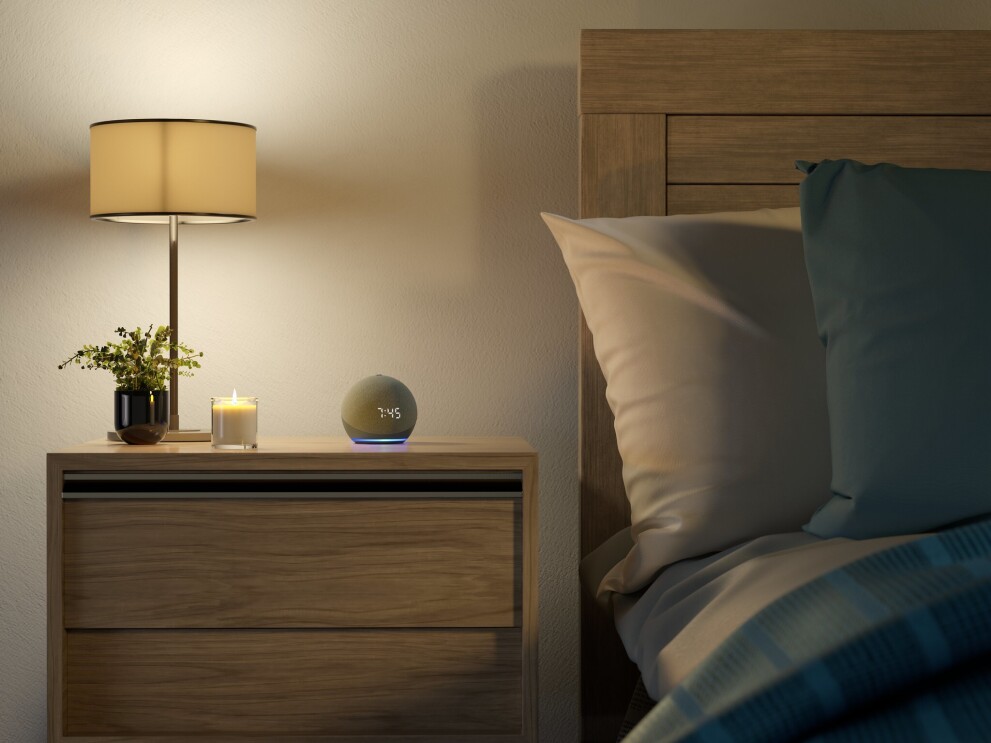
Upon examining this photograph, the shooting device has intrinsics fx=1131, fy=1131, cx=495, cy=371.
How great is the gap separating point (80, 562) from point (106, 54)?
3.35 ft

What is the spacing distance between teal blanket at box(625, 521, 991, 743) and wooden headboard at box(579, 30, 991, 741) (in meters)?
1.25

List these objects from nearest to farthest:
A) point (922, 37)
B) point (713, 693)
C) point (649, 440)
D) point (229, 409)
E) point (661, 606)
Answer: point (713, 693)
point (661, 606)
point (649, 440)
point (229, 409)
point (922, 37)

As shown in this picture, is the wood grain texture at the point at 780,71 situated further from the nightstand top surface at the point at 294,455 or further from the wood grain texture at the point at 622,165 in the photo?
the nightstand top surface at the point at 294,455

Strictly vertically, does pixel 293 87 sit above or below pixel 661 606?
above

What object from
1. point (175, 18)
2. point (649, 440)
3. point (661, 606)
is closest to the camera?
point (661, 606)

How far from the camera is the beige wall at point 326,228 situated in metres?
2.15

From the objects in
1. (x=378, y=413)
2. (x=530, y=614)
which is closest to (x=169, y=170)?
(x=378, y=413)

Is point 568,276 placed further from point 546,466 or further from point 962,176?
point 962,176

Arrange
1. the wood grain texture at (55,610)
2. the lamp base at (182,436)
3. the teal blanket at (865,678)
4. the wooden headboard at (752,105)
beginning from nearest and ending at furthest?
the teal blanket at (865,678)
the wood grain texture at (55,610)
the lamp base at (182,436)
the wooden headboard at (752,105)

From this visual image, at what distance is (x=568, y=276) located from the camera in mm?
2184

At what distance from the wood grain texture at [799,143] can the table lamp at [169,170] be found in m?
0.77

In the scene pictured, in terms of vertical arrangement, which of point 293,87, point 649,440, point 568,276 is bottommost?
point 649,440

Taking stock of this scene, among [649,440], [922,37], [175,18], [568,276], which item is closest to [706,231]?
[649,440]

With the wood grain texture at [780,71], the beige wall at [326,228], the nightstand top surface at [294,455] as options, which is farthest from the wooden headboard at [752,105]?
the nightstand top surface at [294,455]
